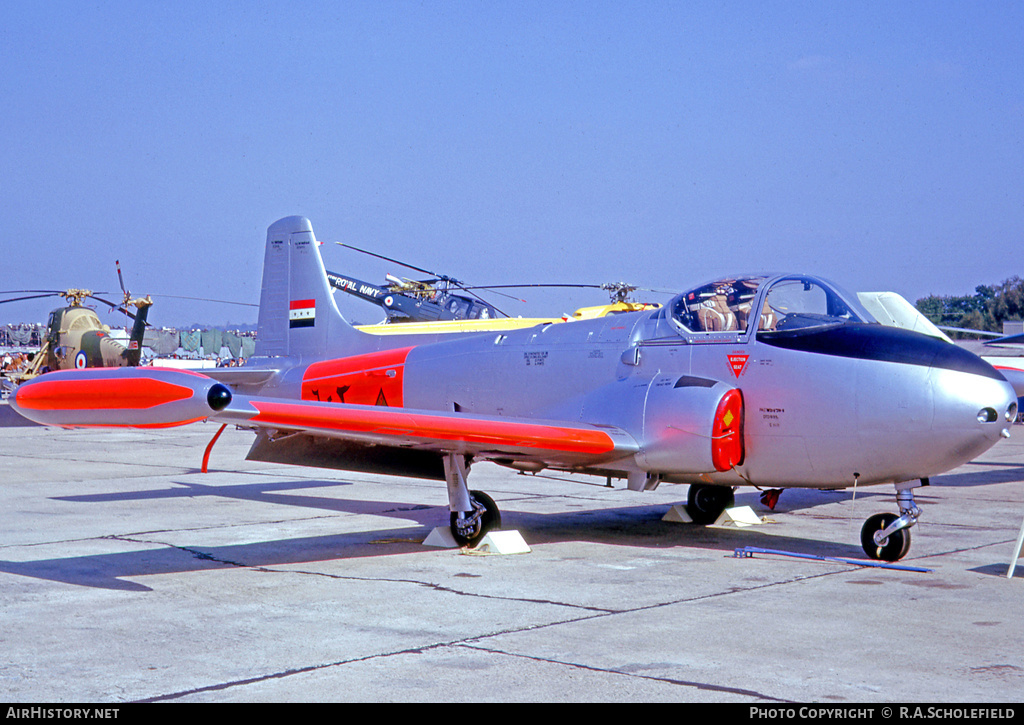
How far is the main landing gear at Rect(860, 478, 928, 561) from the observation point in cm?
762

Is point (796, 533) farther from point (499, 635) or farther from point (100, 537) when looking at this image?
point (100, 537)

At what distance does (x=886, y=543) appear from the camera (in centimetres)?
775

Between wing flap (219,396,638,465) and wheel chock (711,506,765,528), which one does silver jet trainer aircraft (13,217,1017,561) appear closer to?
wing flap (219,396,638,465)

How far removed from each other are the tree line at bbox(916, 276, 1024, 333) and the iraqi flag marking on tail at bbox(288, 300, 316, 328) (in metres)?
51.8

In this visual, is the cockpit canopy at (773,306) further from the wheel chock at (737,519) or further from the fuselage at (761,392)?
the wheel chock at (737,519)

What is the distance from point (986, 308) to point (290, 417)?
73424mm

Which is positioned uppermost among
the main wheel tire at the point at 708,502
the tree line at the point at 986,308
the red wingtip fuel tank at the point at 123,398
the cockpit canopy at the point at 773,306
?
the tree line at the point at 986,308

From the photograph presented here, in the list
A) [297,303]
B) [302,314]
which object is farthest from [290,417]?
[297,303]

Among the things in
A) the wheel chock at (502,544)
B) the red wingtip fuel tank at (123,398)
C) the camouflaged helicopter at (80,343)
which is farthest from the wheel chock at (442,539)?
the camouflaged helicopter at (80,343)

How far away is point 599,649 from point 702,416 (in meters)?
3.20

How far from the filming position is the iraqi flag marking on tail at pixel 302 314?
12.4m

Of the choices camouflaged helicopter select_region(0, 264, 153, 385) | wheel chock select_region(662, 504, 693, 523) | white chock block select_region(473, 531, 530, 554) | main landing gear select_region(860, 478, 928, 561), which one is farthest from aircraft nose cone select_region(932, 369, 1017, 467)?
camouflaged helicopter select_region(0, 264, 153, 385)

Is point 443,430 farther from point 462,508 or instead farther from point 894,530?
point 894,530

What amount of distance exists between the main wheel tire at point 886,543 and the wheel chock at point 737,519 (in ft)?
7.28
